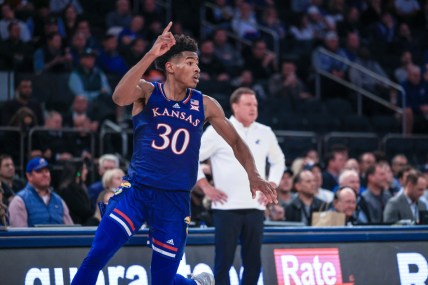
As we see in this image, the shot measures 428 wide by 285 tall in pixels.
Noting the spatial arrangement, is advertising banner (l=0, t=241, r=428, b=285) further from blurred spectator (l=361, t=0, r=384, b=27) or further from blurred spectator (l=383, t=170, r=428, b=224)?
blurred spectator (l=361, t=0, r=384, b=27)

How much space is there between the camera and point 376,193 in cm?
1252

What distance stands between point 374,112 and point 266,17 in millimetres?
3068

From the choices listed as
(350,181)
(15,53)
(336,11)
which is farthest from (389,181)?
(336,11)

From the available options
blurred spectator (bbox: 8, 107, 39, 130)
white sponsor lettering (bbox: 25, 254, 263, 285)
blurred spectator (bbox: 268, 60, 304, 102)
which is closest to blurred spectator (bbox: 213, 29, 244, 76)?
blurred spectator (bbox: 268, 60, 304, 102)

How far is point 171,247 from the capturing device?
23.6 feet

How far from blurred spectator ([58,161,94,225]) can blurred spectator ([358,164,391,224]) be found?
3593 millimetres

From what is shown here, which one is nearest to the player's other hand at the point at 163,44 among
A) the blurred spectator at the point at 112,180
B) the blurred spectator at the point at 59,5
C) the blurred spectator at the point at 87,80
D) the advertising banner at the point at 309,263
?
the advertising banner at the point at 309,263

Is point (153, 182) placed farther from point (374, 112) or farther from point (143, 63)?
point (374, 112)

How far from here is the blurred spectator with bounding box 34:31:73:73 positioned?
15469mm

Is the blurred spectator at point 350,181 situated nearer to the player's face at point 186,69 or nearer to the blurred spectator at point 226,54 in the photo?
the player's face at point 186,69

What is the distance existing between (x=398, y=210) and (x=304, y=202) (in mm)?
1244

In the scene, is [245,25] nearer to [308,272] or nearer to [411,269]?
[411,269]

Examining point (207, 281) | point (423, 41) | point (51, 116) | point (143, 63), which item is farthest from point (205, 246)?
point (423, 41)

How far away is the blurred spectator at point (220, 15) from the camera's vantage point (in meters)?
19.4
